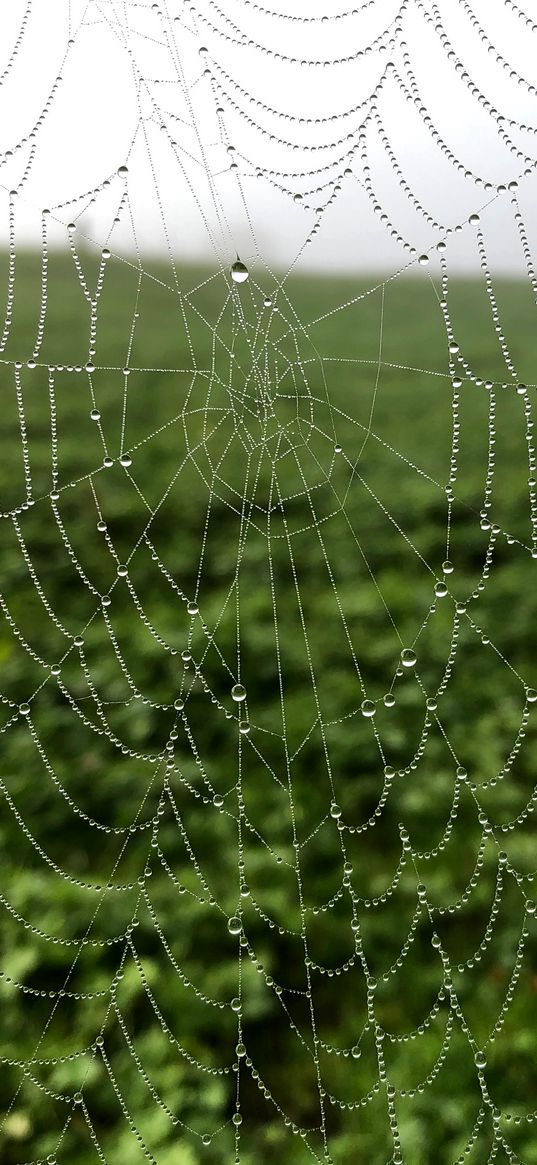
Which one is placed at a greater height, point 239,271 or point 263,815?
point 239,271

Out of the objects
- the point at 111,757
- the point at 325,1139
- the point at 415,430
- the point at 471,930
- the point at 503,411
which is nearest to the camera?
the point at 325,1139

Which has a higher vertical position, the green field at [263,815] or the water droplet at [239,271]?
the water droplet at [239,271]

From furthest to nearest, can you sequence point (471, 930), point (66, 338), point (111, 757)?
1. point (66, 338)
2. point (111, 757)
3. point (471, 930)

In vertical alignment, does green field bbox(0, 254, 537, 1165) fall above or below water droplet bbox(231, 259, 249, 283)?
below

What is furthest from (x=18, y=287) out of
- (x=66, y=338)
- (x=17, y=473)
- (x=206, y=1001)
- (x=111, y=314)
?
(x=206, y=1001)

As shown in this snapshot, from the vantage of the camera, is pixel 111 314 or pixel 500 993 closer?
pixel 500 993

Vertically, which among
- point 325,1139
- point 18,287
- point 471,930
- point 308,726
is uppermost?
point 18,287

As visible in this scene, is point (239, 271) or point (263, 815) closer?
point (239, 271)

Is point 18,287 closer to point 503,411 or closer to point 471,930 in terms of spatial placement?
point 503,411
